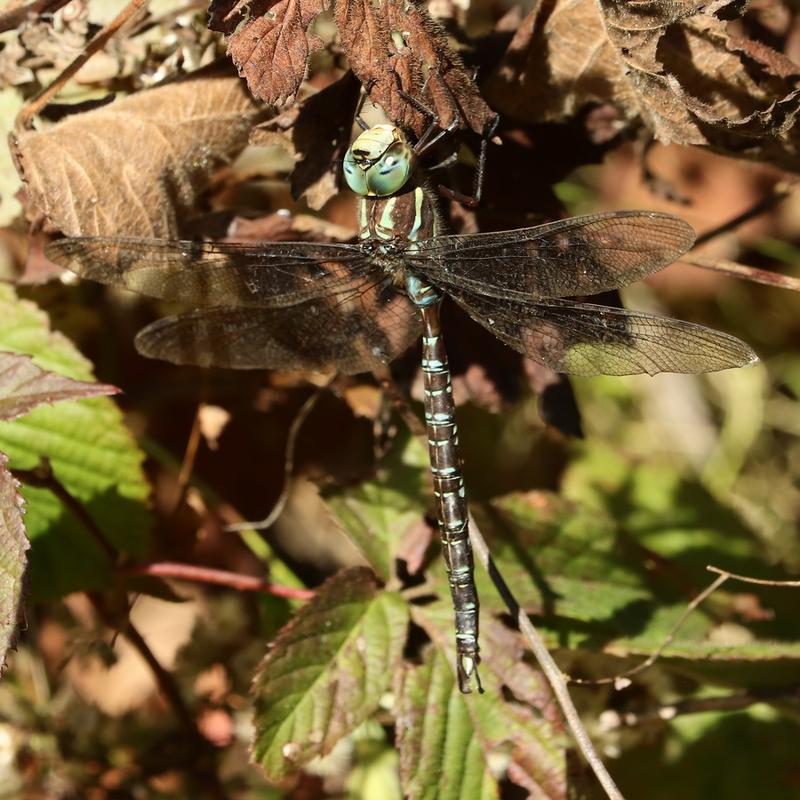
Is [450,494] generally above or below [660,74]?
below

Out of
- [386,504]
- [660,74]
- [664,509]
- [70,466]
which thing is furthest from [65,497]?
[664,509]

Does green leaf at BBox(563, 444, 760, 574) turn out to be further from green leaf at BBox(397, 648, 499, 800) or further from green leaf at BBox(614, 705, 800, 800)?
green leaf at BBox(397, 648, 499, 800)

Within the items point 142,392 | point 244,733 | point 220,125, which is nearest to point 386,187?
point 220,125

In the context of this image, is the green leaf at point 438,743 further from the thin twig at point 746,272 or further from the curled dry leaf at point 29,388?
the thin twig at point 746,272

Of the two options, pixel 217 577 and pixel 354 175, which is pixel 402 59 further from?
pixel 217 577

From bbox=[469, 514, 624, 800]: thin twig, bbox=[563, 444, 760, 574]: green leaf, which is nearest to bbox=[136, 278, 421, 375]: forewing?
bbox=[469, 514, 624, 800]: thin twig

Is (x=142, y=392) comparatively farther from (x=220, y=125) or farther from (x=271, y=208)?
(x=220, y=125)
